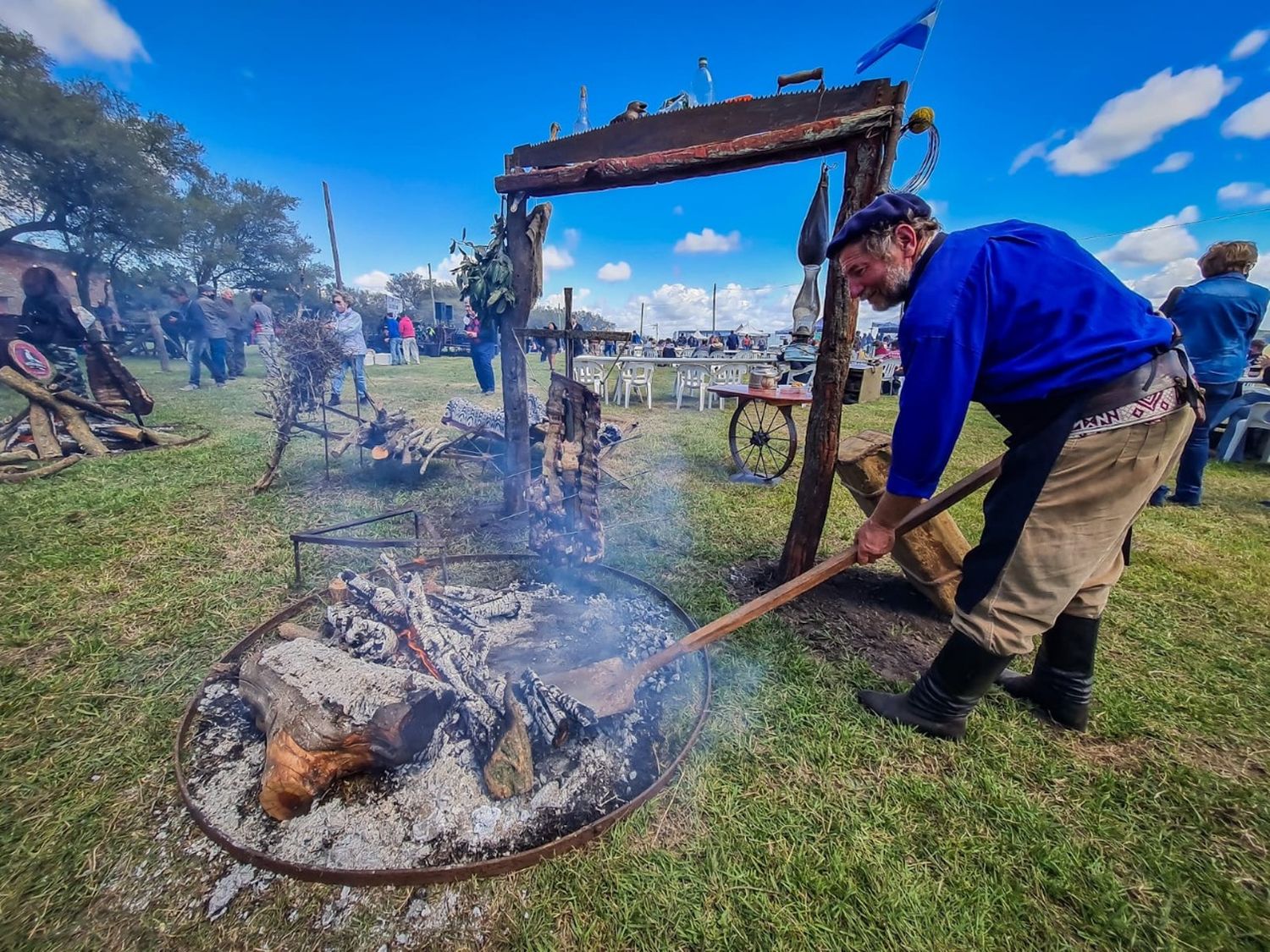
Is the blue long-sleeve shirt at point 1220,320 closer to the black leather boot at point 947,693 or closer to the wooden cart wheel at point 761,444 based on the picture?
the wooden cart wheel at point 761,444

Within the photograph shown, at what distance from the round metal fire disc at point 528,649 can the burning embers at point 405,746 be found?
2 centimetres

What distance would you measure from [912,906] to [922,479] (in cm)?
139

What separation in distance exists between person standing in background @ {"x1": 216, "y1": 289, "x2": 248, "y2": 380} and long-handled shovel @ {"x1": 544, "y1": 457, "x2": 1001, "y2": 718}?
13.2m

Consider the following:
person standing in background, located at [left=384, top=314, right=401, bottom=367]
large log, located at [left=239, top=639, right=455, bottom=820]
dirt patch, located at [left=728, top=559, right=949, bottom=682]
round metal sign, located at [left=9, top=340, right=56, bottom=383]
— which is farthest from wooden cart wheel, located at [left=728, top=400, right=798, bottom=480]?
person standing in background, located at [left=384, top=314, right=401, bottom=367]

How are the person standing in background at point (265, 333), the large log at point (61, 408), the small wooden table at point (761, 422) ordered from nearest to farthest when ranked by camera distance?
1. the person standing in background at point (265, 333)
2. the large log at point (61, 408)
3. the small wooden table at point (761, 422)

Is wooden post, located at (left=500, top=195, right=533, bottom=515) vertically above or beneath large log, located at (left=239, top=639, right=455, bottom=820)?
above

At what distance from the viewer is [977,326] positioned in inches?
64.2

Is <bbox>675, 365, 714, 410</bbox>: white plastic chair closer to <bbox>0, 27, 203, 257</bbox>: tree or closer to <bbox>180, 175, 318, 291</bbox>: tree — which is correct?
<bbox>0, 27, 203, 257</bbox>: tree

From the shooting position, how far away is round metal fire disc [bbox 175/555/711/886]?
4.88 feet

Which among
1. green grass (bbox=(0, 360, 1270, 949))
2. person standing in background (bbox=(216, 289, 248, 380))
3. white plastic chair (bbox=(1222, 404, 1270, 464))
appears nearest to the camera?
green grass (bbox=(0, 360, 1270, 949))

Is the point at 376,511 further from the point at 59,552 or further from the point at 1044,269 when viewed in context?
the point at 1044,269

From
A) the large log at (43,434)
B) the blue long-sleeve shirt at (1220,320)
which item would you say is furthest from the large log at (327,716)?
the blue long-sleeve shirt at (1220,320)

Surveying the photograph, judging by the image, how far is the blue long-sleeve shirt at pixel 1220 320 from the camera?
4.23 metres

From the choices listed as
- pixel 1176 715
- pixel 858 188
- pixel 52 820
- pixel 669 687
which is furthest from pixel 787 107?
pixel 52 820
